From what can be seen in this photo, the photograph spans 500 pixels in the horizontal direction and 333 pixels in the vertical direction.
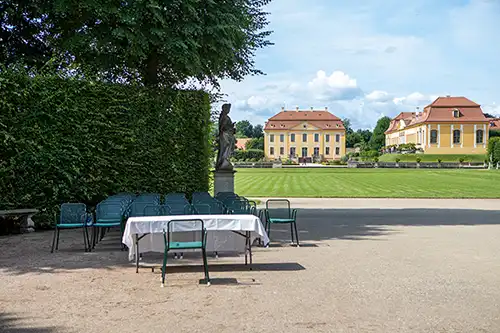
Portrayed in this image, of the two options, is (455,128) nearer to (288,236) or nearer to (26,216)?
(288,236)

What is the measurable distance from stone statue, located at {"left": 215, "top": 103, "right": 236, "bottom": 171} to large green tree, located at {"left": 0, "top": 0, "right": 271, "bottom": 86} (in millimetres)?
1439

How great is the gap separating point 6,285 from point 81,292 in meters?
1.19

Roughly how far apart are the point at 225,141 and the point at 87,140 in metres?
5.17

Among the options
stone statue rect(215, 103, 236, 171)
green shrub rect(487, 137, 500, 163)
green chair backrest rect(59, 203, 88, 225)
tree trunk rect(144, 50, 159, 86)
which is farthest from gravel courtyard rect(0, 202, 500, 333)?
green shrub rect(487, 137, 500, 163)

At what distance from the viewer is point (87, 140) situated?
13.6m

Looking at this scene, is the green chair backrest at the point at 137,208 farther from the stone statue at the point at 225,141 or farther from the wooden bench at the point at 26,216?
the stone statue at the point at 225,141

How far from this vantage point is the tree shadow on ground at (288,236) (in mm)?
8422

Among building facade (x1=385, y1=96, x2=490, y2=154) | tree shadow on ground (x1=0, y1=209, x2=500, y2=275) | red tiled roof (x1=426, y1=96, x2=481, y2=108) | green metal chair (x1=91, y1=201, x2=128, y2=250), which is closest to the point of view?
tree shadow on ground (x1=0, y1=209, x2=500, y2=275)

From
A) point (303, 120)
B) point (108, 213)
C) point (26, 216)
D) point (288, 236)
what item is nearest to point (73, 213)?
point (108, 213)

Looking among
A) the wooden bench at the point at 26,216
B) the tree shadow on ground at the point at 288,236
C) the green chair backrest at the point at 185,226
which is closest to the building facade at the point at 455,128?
the tree shadow on ground at the point at 288,236

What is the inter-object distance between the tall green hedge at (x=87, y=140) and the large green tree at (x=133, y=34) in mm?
994

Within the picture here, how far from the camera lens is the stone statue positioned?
17500 millimetres

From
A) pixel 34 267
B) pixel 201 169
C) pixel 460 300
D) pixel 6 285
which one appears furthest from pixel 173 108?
pixel 460 300

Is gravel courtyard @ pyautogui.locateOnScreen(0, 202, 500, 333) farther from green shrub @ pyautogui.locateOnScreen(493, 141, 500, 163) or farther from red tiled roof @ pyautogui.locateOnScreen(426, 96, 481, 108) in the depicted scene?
red tiled roof @ pyautogui.locateOnScreen(426, 96, 481, 108)
